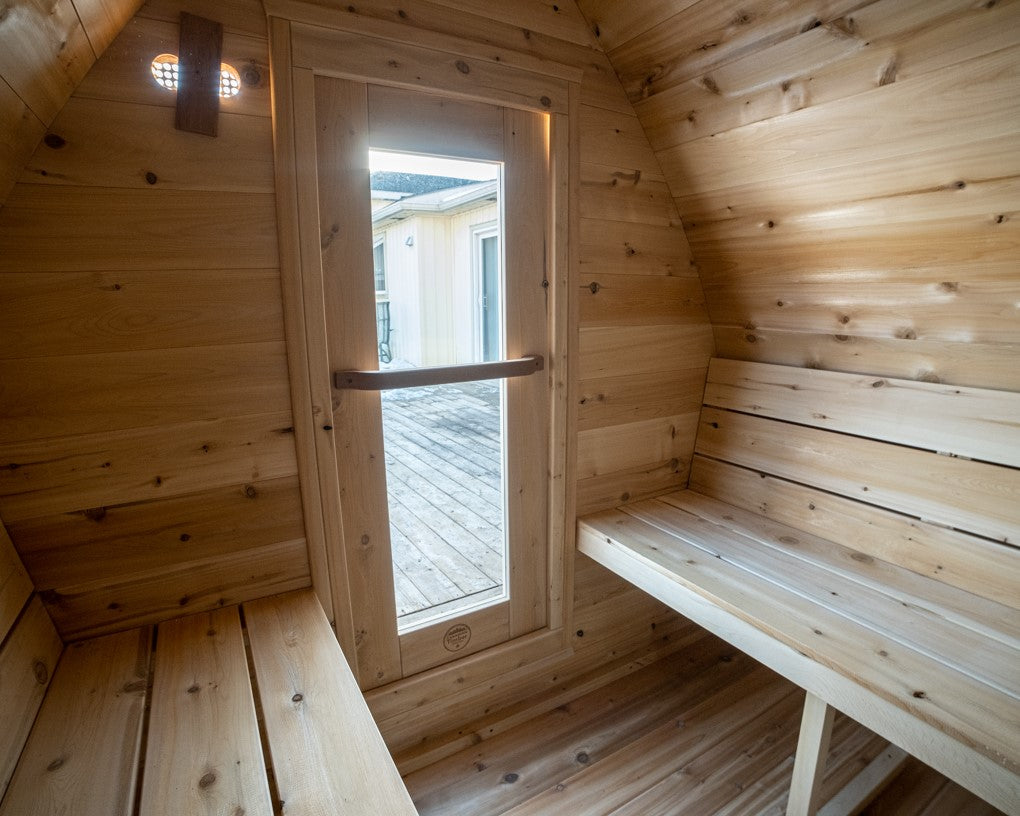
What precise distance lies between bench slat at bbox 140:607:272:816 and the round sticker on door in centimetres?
67

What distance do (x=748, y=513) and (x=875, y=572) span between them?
443 millimetres

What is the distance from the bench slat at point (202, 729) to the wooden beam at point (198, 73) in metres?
1.14

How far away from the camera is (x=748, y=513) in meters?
1.92

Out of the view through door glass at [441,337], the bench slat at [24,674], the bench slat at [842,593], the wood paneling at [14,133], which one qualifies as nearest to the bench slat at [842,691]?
the bench slat at [842,593]

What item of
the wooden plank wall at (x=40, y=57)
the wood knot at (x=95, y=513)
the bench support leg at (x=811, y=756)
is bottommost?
the bench support leg at (x=811, y=756)

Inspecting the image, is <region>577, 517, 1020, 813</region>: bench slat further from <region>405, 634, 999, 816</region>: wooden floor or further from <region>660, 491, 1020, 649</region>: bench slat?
<region>405, 634, 999, 816</region>: wooden floor

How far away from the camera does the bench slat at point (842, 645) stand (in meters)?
1.00

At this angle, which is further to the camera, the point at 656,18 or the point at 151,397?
the point at 656,18

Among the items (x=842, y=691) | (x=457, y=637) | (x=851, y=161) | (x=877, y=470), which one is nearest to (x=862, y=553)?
(x=877, y=470)

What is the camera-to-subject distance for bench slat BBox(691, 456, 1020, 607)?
1.37 m

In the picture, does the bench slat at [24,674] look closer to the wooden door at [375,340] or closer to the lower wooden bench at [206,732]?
the lower wooden bench at [206,732]

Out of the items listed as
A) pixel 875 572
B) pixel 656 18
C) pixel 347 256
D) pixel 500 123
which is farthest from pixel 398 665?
pixel 656 18

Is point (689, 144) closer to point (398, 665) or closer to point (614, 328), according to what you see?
point (614, 328)

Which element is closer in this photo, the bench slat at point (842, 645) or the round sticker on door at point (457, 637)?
the bench slat at point (842, 645)
